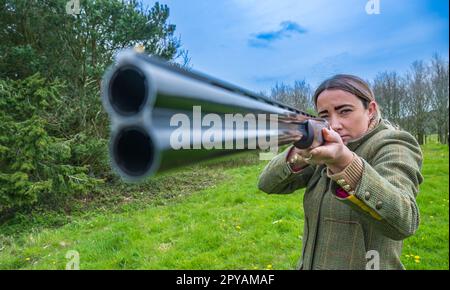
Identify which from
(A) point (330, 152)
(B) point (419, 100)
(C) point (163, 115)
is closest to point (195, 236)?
(A) point (330, 152)

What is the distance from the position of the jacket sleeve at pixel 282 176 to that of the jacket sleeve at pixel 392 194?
1.37 ft

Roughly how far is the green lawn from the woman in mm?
2098

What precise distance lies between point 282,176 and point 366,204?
1.81ft

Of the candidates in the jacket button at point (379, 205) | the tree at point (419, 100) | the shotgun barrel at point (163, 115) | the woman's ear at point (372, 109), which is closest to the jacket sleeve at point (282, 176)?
the woman's ear at point (372, 109)

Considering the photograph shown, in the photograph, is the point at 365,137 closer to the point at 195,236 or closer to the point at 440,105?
the point at 195,236

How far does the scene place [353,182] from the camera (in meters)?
1.26

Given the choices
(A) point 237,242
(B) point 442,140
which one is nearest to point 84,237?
(A) point 237,242

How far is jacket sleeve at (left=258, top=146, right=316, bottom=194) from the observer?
176cm

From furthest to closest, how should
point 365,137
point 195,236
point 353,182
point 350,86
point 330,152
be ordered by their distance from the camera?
point 195,236, point 365,137, point 350,86, point 353,182, point 330,152

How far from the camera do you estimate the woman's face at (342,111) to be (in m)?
1.54

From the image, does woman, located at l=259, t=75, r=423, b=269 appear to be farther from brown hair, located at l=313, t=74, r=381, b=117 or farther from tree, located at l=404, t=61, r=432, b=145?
tree, located at l=404, t=61, r=432, b=145

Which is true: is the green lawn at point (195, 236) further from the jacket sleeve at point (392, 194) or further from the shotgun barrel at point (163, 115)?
the shotgun barrel at point (163, 115)

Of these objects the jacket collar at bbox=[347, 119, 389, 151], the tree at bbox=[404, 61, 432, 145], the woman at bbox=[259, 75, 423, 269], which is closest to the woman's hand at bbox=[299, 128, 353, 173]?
the woman at bbox=[259, 75, 423, 269]

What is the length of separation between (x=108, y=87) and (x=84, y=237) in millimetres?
6299
